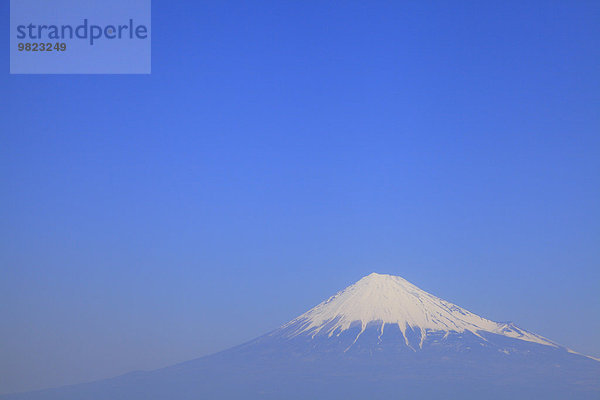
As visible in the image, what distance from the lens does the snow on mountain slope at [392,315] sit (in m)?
16.1

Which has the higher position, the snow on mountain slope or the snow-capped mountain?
the snow on mountain slope

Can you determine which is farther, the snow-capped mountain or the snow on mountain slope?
the snow on mountain slope

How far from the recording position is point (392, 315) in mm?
16422

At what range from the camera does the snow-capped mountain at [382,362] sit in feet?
42.4

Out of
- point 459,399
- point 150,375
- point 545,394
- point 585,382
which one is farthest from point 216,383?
point 585,382

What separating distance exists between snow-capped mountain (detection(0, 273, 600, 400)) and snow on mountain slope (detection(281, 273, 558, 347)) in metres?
0.03

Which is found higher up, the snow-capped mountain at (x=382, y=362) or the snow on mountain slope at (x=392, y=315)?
the snow on mountain slope at (x=392, y=315)

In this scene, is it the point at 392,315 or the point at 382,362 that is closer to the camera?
the point at 382,362

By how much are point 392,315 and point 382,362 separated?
86.4 inches

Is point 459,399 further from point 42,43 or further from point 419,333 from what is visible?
point 42,43

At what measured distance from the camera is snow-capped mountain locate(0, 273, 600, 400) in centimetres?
1292

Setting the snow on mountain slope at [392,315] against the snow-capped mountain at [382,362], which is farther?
the snow on mountain slope at [392,315]

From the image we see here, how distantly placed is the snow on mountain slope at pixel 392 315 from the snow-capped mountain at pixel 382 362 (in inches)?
1.0

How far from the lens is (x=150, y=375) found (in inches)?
496
